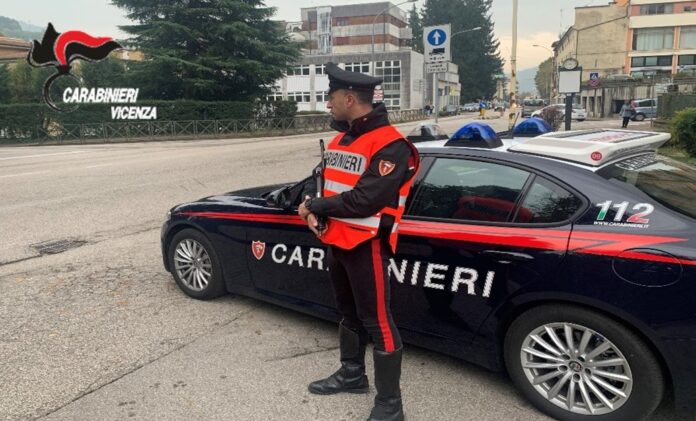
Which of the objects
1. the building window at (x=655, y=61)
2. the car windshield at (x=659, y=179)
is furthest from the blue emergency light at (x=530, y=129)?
the building window at (x=655, y=61)

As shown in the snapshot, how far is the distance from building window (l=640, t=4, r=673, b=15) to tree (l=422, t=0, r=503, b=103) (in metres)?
29.3

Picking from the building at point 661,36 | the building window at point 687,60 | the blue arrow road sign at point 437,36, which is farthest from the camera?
the building window at point 687,60

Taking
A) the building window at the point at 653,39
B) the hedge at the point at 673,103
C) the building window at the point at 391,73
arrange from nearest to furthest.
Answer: the hedge at the point at 673,103
the building window at the point at 391,73
the building window at the point at 653,39

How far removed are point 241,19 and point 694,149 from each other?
25.7 m

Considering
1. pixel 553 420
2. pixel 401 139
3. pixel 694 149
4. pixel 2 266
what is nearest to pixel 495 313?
pixel 553 420

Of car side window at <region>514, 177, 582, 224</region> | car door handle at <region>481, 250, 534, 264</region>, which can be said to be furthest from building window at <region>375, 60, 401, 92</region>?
car door handle at <region>481, 250, 534, 264</region>

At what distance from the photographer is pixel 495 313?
2885 mm

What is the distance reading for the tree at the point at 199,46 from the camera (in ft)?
99.0

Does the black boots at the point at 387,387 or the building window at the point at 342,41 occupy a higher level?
the building window at the point at 342,41

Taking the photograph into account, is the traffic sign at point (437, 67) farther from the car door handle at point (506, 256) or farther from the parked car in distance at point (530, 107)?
the parked car in distance at point (530, 107)

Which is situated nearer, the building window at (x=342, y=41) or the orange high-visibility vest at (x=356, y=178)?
the orange high-visibility vest at (x=356, y=178)

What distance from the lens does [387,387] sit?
8.96 feet

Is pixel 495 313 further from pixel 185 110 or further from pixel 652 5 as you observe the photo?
pixel 652 5

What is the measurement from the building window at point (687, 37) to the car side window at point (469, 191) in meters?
84.0
